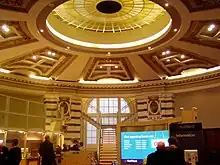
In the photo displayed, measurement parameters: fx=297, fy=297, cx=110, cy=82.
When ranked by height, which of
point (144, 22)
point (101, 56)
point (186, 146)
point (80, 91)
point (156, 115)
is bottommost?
point (186, 146)


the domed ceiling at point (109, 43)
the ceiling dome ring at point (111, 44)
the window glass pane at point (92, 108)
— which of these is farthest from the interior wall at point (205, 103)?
the window glass pane at point (92, 108)

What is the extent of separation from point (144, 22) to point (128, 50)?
1.73 m

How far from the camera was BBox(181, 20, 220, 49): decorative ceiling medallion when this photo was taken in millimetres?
11722

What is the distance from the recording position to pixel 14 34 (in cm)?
1264

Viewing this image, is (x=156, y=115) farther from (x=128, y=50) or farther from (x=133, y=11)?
(x=133, y=11)

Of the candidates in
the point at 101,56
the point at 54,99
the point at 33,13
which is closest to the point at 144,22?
the point at 101,56

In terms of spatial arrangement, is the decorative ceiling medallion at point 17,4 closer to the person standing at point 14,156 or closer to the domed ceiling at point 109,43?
the domed ceiling at point 109,43

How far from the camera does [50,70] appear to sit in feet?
57.6

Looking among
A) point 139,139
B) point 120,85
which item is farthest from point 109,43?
point 139,139

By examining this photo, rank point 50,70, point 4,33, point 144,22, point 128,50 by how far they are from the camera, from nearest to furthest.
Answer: point 4,33 → point 144,22 → point 128,50 → point 50,70

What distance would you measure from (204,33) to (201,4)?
3.09 metres

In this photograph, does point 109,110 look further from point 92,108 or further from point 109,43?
point 109,43

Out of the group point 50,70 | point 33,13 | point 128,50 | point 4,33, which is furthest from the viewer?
point 50,70

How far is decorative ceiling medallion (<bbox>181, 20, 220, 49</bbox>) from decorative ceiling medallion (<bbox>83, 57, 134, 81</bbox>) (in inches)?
172
